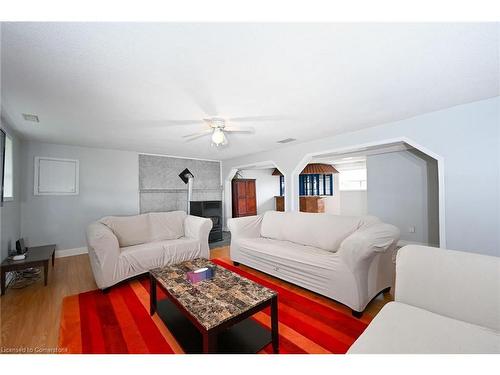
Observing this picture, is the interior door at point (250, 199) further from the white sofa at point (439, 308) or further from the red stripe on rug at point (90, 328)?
the white sofa at point (439, 308)

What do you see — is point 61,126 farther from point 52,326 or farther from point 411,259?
point 411,259

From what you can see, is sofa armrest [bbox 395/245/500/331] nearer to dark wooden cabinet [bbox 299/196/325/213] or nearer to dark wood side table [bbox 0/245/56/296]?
dark wood side table [bbox 0/245/56/296]

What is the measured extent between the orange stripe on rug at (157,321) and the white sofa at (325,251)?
135 cm

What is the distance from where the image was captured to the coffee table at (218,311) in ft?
4.20

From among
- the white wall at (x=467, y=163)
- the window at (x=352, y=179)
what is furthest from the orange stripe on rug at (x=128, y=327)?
the window at (x=352, y=179)

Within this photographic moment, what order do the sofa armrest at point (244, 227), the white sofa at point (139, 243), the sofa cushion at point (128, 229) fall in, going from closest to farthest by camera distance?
the white sofa at point (139, 243) → the sofa cushion at point (128, 229) → the sofa armrest at point (244, 227)

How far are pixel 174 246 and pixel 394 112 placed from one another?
348 cm

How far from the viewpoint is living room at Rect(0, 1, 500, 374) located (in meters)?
1.20

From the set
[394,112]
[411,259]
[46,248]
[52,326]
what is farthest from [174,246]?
[394,112]

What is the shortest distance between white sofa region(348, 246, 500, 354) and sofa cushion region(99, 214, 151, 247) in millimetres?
3144

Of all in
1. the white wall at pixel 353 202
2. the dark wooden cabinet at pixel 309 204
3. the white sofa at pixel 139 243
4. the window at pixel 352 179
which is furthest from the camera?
the dark wooden cabinet at pixel 309 204

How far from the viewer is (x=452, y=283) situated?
1.18 m

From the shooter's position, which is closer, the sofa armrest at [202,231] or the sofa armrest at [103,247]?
the sofa armrest at [103,247]

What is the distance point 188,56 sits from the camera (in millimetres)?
1395
